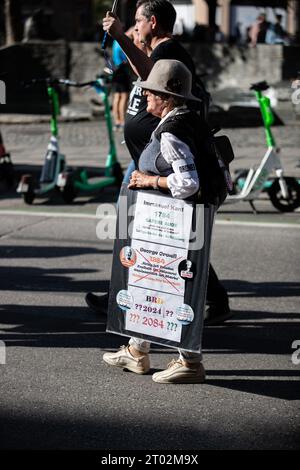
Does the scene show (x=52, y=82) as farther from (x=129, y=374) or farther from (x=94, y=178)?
(x=129, y=374)

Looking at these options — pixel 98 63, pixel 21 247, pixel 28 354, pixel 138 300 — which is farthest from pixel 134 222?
pixel 98 63

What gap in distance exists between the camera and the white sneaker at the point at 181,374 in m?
5.51

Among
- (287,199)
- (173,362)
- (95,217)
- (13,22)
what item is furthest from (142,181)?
(13,22)

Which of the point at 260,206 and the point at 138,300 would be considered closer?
the point at 138,300

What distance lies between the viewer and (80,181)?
11.6 metres

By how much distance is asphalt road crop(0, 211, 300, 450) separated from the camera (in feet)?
15.6

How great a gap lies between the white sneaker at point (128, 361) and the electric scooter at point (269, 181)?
510 cm

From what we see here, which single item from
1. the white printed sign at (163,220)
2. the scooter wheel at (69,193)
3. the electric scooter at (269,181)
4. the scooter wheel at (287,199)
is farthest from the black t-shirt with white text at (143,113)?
the scooter wheel at (69,193)

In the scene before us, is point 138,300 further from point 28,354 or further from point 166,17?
point 166,17

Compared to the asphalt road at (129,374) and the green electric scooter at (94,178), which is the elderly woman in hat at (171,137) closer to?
the asphalt road at (129,374)

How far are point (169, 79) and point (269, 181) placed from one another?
19.6 feet

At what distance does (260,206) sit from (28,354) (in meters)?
5.80

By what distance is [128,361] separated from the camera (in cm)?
572

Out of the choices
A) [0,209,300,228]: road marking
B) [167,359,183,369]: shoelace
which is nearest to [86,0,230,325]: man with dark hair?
[167,359,183,369]: shoelace
